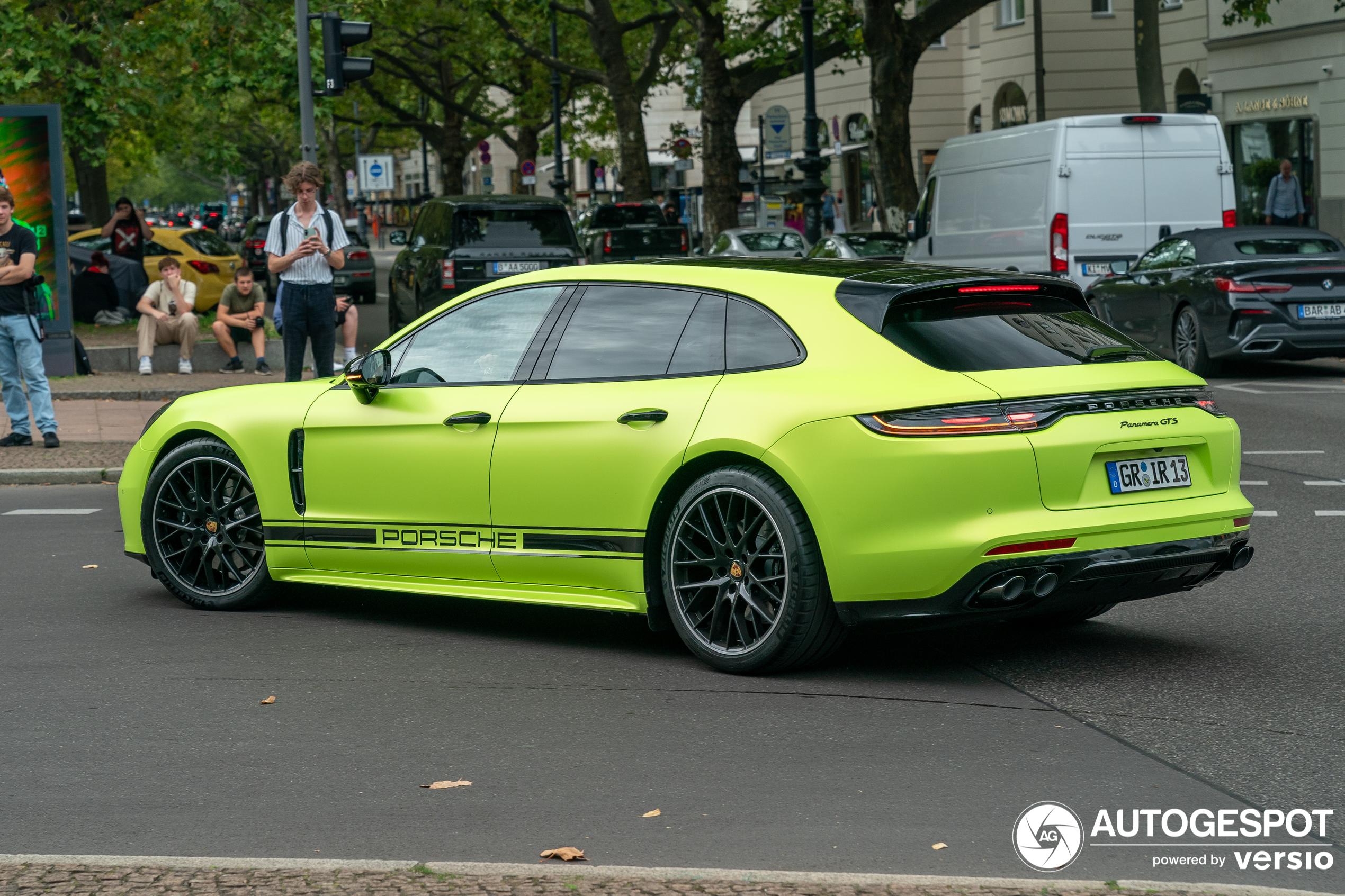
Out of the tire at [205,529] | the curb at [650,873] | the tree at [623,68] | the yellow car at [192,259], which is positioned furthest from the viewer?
the tree at [623,68]

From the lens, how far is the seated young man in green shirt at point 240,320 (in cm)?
1945

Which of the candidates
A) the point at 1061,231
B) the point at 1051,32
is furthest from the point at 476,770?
the point at 1051,32

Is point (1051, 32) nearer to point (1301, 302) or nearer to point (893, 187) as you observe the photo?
point (893, 187)

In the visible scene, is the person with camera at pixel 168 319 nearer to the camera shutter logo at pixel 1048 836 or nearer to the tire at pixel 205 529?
the tire at pixel 205 529

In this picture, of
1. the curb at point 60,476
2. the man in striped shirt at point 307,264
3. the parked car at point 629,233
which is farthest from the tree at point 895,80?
the curb at point 60,476

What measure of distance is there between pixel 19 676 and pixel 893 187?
79.7ft

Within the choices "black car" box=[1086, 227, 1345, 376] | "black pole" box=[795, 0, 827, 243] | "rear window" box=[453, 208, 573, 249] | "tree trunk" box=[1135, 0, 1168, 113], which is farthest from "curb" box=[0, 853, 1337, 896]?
"tree trunk" box=[1135, 0, 1168, 113]

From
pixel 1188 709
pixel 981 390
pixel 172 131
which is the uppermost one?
pixel 172 131

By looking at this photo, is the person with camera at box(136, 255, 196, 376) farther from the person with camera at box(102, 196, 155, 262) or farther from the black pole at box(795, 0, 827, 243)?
the black pole at box(795, 0, 827, 243)

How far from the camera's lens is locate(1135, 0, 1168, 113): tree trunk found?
27.8m

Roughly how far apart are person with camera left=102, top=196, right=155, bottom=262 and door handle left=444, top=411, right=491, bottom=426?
18.1 m

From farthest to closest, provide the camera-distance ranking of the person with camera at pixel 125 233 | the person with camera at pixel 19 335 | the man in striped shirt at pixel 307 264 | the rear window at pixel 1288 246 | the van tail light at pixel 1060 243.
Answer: the person with camera at pixel 125 233, the van tail light at pixel 1060 243, the rear window at pixel 1288 246, the person with camera at pixel 19 335, the man in striped shirt at pixel 307 264

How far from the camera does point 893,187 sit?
29.4 metres

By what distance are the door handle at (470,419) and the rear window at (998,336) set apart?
1.63 metres
